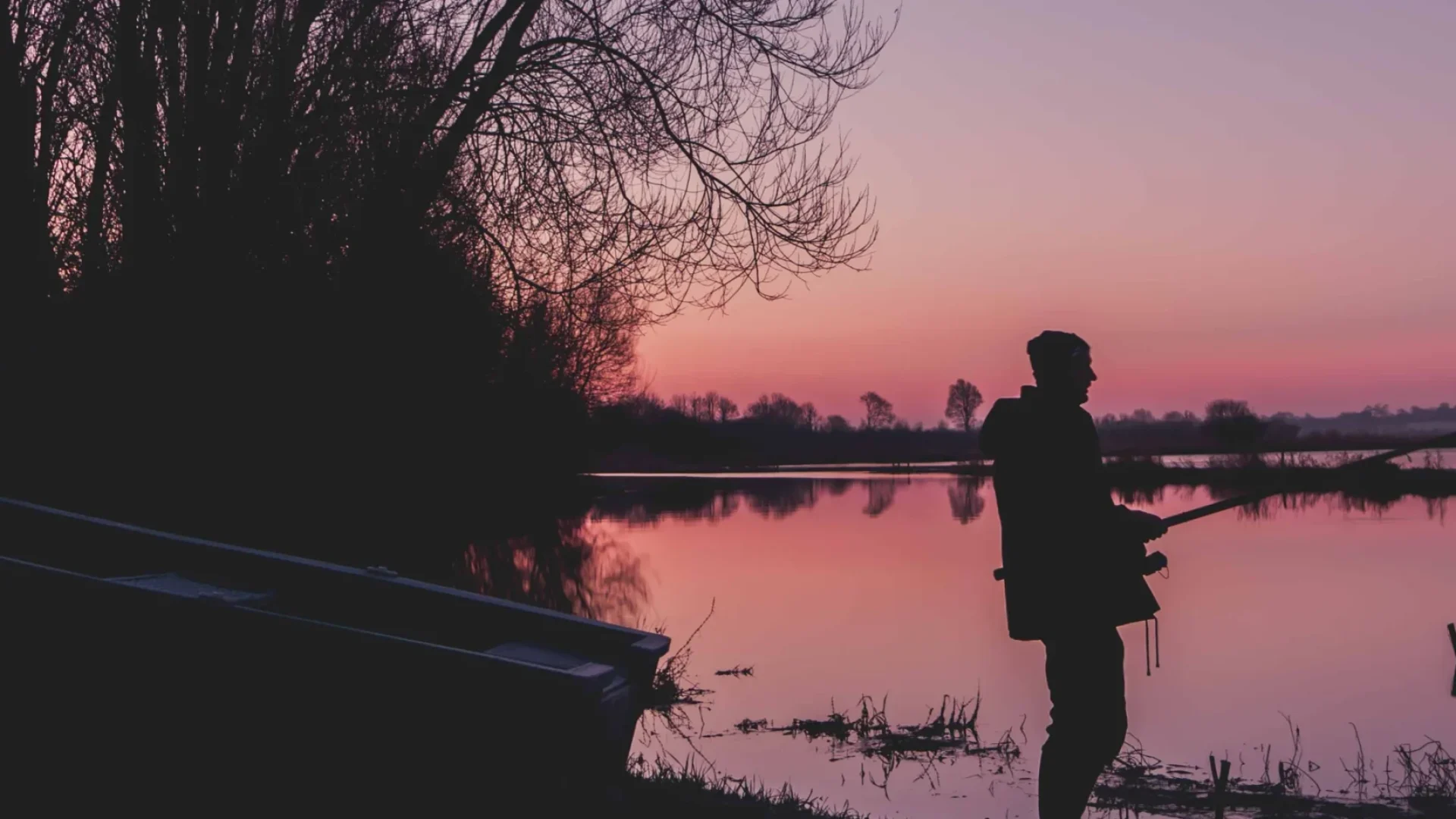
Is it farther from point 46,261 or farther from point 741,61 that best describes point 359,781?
point 741,61

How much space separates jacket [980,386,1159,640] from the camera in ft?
14.0

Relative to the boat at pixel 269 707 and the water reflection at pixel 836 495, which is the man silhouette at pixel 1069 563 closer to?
the boat at pixel 269 707

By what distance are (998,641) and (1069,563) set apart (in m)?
11.6

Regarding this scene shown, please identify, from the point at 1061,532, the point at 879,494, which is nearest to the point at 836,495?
the point at 879,494

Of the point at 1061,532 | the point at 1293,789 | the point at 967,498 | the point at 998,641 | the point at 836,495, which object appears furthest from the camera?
the point at 836,495

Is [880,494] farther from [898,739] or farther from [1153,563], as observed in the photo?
[1153,563]

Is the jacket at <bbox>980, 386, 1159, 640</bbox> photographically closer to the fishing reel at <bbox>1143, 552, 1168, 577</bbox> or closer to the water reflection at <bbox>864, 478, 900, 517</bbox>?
A: the fishing reel at <bbox>1143, 552, 1168, 577</bbox>

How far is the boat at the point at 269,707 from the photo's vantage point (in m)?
4.04

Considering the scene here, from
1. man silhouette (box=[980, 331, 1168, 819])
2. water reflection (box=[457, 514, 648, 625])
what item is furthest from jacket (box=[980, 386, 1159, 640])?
water reflection (box=[457, 514, 648, 625])

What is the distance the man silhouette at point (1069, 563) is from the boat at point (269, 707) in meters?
1.47

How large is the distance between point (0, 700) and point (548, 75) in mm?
8099

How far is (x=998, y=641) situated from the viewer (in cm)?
1541

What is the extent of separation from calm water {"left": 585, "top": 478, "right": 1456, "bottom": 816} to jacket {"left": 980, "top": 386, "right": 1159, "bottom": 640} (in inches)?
152

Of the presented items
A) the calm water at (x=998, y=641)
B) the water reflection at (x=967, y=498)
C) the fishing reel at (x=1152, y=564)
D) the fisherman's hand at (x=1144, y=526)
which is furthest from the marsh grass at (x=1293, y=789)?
the water reflection at (x=967, y=498)
